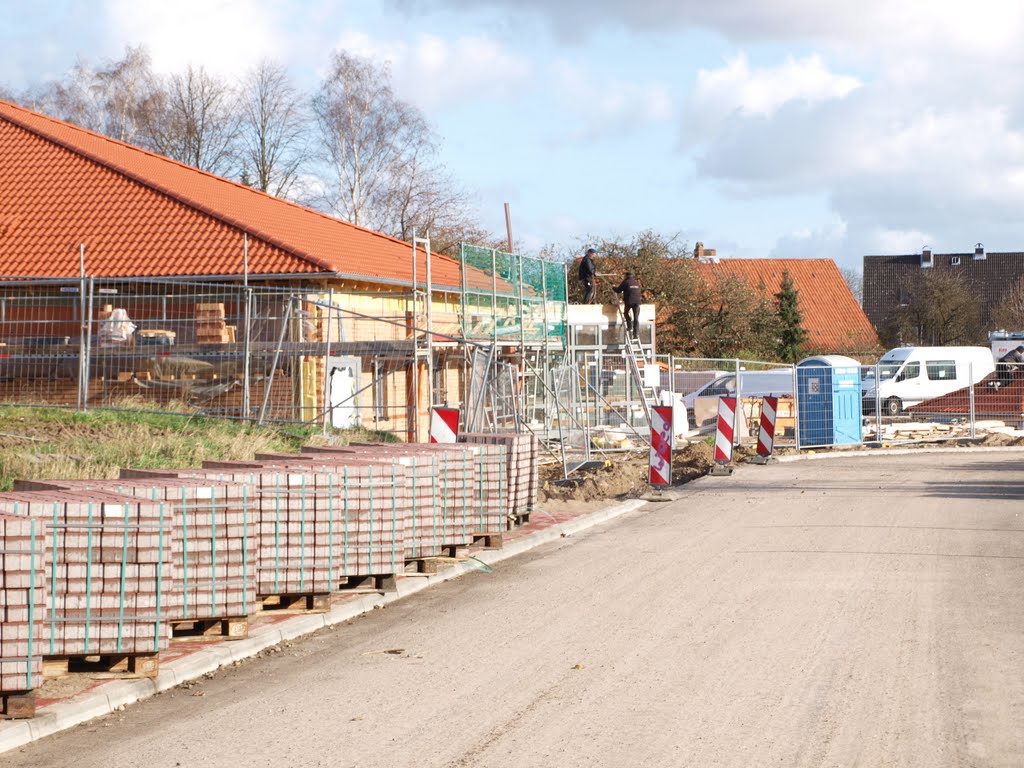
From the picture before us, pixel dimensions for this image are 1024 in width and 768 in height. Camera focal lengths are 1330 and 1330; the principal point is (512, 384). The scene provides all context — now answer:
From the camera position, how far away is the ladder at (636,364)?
2527 centimetres

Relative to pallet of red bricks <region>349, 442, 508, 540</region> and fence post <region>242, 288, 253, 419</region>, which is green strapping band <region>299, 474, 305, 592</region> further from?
fence post <region>242, 288, 253, 419</region>

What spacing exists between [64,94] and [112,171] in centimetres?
3149

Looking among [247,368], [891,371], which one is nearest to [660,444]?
[247,368]

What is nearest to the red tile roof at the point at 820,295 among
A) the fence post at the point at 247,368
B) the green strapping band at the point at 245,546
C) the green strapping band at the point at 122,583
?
the fence post at the point at 247,368

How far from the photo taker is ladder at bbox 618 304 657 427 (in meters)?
25.3

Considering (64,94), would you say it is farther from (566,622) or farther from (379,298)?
(566,622)

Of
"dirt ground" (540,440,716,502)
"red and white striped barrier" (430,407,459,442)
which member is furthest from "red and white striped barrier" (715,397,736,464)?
"red and white striped barrier" (430,407,459,442)

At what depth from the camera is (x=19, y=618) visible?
22.7 ft

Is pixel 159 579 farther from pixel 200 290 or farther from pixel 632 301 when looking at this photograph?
pixel 632 301

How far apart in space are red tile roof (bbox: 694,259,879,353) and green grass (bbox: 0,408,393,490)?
49.9 meters

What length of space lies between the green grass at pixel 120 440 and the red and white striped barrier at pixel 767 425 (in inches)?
356

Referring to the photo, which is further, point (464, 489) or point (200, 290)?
point (200, 290)

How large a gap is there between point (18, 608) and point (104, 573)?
84cm

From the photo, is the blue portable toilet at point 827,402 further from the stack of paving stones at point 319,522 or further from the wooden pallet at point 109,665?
the wooden pallet at point 109,665
